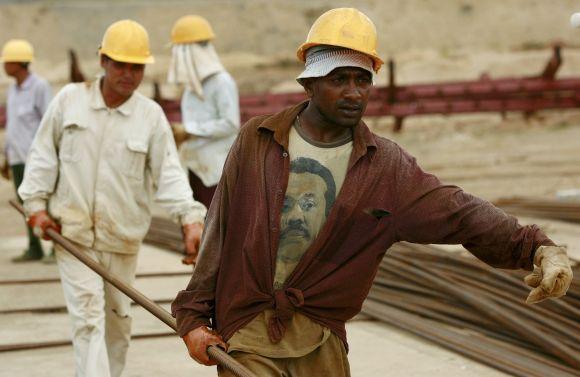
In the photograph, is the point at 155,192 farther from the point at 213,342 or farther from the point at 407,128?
the point at 407,128

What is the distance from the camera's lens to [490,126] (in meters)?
23.0

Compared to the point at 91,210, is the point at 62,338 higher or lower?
lower

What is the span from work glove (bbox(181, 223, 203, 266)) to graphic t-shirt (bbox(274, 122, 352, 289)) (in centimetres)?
167

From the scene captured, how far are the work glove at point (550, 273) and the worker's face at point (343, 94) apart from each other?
2.50 feet

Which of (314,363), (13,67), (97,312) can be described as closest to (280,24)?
(13,67)

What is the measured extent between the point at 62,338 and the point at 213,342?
396 centimetres

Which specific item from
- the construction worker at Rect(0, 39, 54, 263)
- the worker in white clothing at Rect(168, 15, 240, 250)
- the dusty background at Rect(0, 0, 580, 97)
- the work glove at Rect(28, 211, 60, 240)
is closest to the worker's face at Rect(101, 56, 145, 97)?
the work glove at Rect(28, 211, 60, 240)

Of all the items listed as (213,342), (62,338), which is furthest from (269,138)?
(62,338)

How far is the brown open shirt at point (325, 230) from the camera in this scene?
13.2 ft

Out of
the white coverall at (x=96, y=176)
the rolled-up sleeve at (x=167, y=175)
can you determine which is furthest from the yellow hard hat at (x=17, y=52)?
the rolled-up sleeve at (x=167, y=175)

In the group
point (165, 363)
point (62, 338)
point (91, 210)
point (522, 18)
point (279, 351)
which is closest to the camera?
point (279, 351)

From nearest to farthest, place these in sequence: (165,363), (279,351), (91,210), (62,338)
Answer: (279,351) < (91,210) < (165,363) < (62,338)

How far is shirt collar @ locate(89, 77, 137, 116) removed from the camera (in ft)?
20.6

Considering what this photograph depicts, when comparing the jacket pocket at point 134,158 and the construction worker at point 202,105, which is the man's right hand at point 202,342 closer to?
the jacket pocket at point 134,158
